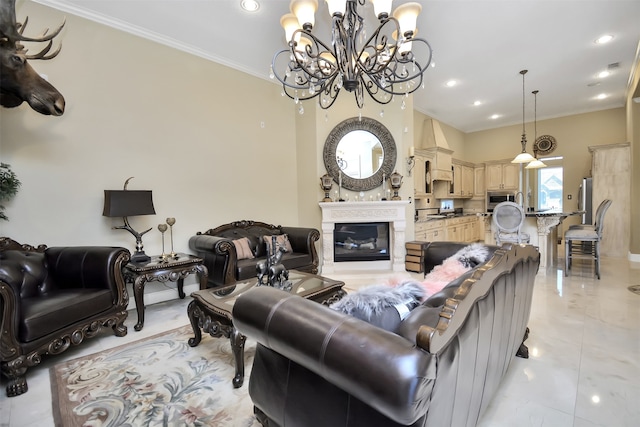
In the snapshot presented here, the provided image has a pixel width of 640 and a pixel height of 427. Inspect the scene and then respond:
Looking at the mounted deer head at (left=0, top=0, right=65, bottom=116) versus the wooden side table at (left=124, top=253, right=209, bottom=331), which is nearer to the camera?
the mounted deer head at (left=0, top=0, right=65, bottom=116)

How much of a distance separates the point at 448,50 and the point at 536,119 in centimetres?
499

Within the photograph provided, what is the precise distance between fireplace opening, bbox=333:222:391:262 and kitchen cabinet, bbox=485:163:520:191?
4.52m

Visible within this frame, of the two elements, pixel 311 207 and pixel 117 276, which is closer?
pixel 117 276

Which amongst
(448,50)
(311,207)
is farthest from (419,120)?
(311,207)

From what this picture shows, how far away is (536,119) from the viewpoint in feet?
23.5

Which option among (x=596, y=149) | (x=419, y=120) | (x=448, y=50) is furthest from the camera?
(x=419, y=120)

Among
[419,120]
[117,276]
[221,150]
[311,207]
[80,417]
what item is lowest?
[80,417]

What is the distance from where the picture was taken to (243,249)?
12.2 ft

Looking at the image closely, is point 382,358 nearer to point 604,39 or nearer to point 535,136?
point 604,39

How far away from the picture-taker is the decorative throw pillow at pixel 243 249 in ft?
12.0

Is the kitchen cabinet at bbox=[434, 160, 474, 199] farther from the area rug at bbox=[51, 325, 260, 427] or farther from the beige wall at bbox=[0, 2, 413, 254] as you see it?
the area rug at bbox=[51, 325, 260, 427]

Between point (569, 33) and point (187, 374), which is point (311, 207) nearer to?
point (187, 374)

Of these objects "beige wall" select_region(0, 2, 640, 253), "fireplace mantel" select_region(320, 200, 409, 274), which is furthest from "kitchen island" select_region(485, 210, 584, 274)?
"beige wall" select_region(0, 2, 640, 253)

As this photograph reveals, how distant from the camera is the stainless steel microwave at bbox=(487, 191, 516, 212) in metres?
7.39
